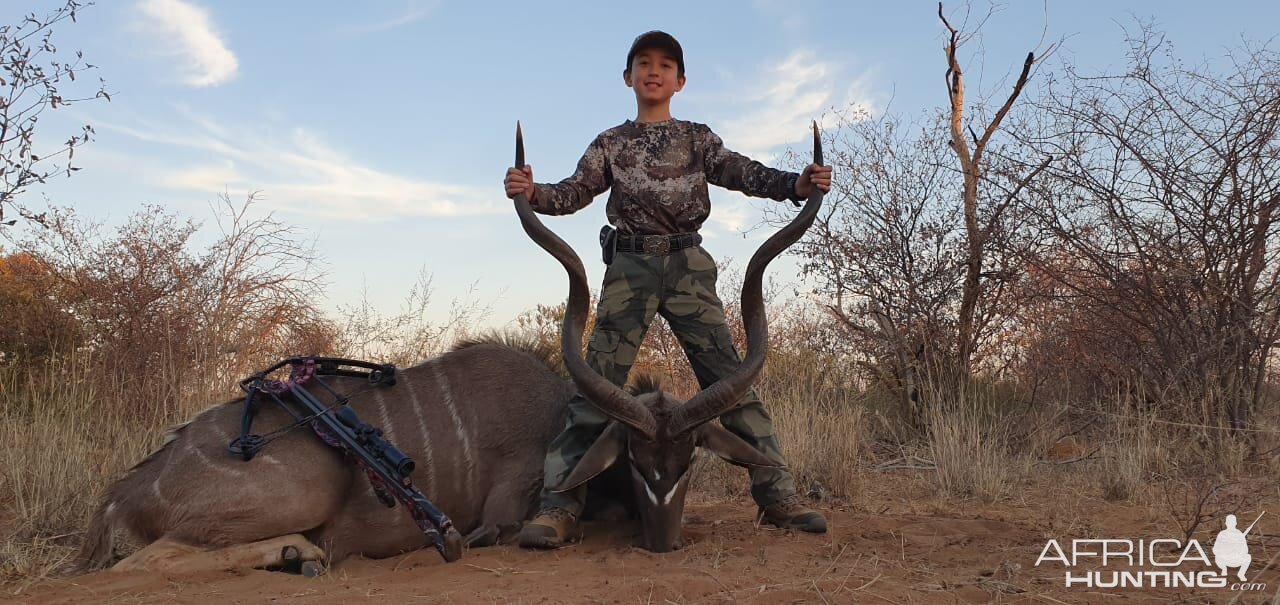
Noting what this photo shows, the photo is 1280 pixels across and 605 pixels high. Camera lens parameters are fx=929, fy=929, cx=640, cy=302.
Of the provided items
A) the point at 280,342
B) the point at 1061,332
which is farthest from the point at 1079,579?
the point at 280,342

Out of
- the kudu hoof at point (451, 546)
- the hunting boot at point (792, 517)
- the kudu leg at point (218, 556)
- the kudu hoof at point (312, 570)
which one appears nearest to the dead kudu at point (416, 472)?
the kudu leg at point (218, 556)

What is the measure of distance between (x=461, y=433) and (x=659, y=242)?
1.44 m

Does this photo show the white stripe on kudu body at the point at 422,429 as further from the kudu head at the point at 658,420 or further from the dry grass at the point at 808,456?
the dry grass at the point at 808,456

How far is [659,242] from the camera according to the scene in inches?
184

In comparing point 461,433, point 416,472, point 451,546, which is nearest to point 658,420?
point 451,546

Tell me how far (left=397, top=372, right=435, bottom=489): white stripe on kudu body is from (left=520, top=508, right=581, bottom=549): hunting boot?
0.63 meters

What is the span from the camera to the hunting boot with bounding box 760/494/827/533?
444cm

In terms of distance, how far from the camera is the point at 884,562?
3748mm

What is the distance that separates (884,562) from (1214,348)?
12.7ft

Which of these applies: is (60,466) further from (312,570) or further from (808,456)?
(808,456)

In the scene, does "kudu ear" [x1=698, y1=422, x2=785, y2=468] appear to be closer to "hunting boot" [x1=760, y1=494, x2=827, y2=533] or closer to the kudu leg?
"hunting boot" [x1=760, y1=494, x2=827, y2=533]

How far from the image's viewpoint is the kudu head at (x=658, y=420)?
4.21 metres

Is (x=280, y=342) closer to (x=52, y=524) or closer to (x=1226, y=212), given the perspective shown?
(x=52, y=524)

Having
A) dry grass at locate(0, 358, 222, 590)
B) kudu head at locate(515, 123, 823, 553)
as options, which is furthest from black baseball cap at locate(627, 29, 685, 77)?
dry grass at locate(0, 358, 222, 590)
